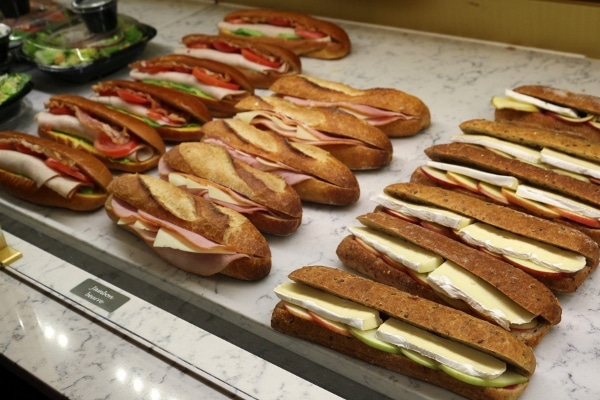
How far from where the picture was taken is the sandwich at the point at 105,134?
2.44 meters

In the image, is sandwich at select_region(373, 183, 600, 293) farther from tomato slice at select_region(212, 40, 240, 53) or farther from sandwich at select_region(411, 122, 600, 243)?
tomato slice at select_region(212, 40, 240, 53)

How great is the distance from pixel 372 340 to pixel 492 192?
0.69 meters

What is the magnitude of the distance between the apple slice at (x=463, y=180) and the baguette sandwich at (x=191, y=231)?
61 cm

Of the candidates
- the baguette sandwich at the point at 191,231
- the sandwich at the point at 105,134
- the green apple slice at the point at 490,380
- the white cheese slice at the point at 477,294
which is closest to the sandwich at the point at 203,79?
the sandwich at the point at 105,134

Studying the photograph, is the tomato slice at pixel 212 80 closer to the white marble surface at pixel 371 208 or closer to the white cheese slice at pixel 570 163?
the white marble surface at pixel 371 208

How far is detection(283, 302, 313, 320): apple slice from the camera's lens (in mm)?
1641

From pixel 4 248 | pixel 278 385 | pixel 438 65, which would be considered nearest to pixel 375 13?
pixel 438 65

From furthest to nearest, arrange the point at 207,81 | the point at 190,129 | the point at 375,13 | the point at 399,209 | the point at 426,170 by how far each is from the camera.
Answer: the point at 375,13
the point at 207,81
the point at 190,129
the point at 426,170
the point at 399,209

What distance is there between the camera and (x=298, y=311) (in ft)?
5.43

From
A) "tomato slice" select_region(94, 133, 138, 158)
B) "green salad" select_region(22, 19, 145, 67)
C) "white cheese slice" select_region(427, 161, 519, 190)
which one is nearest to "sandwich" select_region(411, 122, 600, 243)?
"white cheese slice" select_region(427, 161, 519, 190)

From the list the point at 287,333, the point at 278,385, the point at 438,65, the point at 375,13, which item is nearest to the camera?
the point at 278,385

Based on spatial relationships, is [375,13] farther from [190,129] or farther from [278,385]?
[278,385]

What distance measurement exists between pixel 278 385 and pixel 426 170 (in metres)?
0.88

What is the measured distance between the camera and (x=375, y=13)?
343 cm
